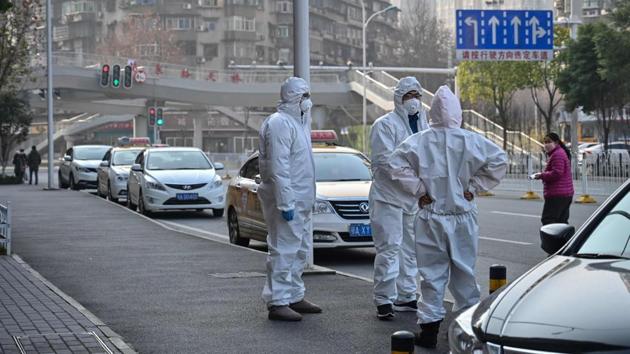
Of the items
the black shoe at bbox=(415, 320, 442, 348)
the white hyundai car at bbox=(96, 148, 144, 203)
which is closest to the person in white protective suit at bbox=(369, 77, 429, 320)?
the black shoe at bbox=(415, 320, 442, 348)

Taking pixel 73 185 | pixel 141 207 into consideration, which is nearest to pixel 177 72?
pixel 73 185

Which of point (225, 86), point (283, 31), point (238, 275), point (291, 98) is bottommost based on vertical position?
point (238, 275)

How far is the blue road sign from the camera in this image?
3584 cm

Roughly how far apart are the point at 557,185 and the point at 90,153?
26.3 meters

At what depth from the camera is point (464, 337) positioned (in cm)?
495

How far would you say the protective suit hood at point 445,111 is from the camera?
8.04 meters

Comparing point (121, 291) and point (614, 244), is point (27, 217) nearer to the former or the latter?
point (121, 291)

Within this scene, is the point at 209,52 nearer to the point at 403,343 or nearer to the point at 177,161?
the point at 177,161

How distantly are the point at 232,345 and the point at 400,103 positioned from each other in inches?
100

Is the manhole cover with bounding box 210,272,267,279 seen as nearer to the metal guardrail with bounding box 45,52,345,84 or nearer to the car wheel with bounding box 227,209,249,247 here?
the car wheel with bounding box 227,209,249,247

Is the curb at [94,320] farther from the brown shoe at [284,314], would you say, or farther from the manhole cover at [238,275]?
the manhole cover at [238,275]

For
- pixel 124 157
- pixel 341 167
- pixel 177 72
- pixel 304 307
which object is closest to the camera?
pixel 304 307

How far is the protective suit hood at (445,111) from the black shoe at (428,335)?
135 centimetres

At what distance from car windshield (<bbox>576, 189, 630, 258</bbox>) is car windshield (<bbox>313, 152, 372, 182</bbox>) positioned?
33.5 ft
